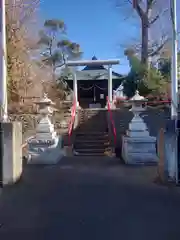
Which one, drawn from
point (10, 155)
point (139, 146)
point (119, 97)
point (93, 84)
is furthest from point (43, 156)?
point (119, 97)

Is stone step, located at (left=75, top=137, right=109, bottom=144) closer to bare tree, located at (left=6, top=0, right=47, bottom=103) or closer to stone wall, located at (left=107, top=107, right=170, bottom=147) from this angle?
stone wall, located at (left=107, top=107, right=170, bottom=147)

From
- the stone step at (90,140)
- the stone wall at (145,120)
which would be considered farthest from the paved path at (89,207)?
the stone wall at (145,120)

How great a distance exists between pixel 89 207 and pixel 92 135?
720 centimetres

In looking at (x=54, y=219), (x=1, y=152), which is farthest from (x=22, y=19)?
(x=54, y=219)

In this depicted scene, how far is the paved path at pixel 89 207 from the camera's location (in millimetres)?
3971

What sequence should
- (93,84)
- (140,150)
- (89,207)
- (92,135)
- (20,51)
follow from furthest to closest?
(93,84)
(20,51)
(92,135)
(140,150)
(89,207)

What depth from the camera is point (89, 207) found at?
4918 mm

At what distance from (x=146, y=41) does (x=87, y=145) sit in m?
12.4

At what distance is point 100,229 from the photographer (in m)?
4.07

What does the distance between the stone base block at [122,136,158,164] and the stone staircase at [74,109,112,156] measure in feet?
→ 6.14

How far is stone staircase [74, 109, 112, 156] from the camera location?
35.4 ft

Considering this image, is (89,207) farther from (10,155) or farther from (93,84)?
(93,84)

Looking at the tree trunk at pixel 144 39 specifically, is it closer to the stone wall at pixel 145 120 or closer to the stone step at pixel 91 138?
the stone wall at pixel 145 120

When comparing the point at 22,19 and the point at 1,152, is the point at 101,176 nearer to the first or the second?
the point at 1,152
